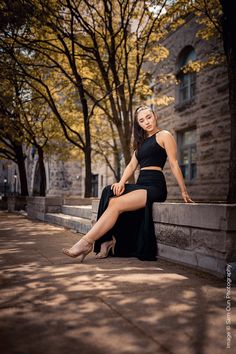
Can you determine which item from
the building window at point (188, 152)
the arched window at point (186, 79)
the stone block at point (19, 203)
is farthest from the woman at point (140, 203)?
the stone block at point (19, 203)

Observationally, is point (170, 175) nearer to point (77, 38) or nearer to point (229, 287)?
point (77, 38)

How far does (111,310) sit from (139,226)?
6.94 ft

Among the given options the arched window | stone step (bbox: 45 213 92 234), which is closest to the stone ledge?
stone step (bbox: 45 213 92 234)

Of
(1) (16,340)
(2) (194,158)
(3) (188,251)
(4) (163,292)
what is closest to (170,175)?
(2) (194,158)

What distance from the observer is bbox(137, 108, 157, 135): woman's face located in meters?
4.43

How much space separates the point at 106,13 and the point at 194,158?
678cm

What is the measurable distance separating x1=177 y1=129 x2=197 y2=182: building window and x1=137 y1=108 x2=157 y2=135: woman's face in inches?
369

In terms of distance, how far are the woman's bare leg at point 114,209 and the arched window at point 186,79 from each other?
10332mm

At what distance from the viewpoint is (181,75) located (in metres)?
14.8

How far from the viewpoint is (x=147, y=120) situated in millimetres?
4430

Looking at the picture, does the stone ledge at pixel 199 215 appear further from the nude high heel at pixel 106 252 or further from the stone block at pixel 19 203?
the stone block at pixel 19 203

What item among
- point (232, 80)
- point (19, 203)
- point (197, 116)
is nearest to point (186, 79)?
point (197, 116)

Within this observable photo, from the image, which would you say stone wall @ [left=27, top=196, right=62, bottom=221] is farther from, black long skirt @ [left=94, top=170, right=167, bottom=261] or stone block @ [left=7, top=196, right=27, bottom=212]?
black long skirt @ [left=94, top=170, right=167, bottom=261]

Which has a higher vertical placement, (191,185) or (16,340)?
(191,185)
